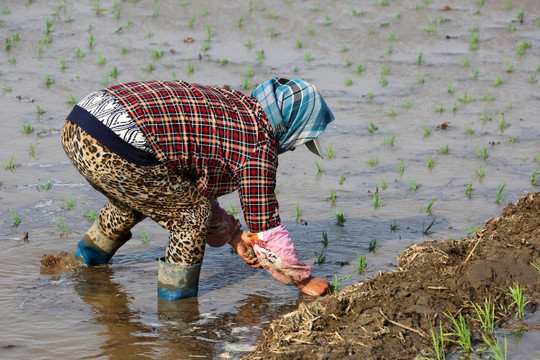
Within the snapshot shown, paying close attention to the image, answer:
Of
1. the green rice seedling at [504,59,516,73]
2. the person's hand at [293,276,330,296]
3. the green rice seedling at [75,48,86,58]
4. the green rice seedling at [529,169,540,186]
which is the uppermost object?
the green rice seedling at [504,59,516,73]

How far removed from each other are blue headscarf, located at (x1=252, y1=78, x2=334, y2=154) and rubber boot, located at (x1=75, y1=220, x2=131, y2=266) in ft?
3.62

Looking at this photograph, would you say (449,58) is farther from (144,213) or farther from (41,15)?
(144,213)

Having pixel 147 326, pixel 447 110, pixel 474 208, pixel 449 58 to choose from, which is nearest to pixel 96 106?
pixel 147 326

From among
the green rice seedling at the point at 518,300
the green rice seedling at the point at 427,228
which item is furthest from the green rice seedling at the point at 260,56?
the green rice seedling at the point at 518,300

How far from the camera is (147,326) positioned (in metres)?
3.65

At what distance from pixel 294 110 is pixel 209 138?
43 centimetres

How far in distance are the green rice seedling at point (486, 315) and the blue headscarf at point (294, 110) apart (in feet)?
3.52

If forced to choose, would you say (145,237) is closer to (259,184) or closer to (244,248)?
(244,248)

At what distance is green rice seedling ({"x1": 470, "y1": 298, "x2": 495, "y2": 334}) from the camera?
3316mm

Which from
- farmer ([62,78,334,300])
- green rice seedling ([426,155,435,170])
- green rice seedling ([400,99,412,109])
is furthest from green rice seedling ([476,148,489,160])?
farmer ([62,78,334,300])

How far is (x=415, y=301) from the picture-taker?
11.0 ft

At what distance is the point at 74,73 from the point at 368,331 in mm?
6064

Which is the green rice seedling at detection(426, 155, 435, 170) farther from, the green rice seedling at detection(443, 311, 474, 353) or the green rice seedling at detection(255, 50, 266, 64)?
the green rice seedling at detection(255, 50, 266, 64)

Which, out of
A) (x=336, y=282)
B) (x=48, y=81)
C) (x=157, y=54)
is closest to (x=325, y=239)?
(x=336, y=282)
